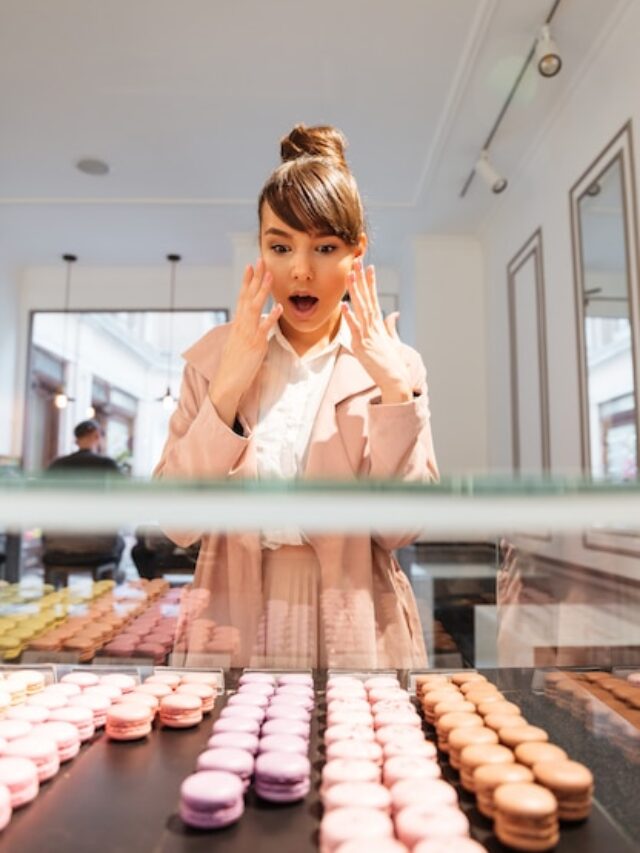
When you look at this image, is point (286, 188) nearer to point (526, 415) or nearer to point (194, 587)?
point (194, 587)

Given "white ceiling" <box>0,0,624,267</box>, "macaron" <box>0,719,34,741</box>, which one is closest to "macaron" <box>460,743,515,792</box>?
"macaron" <box>0,719,34,741</box>

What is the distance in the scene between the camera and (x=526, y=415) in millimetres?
Result: 4074

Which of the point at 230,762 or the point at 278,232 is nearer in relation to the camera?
the point at 230,762

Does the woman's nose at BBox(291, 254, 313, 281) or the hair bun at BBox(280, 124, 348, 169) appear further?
the hair bun at BBox(280, 124, 348, 169)

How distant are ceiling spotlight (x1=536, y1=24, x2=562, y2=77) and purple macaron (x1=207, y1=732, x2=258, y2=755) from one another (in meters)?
2.76

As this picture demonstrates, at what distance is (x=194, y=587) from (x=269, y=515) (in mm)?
381

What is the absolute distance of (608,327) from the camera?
114 inches

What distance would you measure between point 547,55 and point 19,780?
9.72 feet

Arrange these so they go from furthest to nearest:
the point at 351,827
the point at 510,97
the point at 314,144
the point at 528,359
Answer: the point at 528,359, the point at 510,97, the point at 314,144, the point at 351,827

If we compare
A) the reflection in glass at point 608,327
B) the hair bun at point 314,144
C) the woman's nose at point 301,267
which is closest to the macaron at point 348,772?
the woman's nose at point 301,267

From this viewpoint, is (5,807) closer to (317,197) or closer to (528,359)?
(317,197)

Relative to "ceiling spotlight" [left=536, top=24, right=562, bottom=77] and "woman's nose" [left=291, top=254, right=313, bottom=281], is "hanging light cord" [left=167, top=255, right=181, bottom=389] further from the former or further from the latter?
"woman's nose" [left=291, top=254, right=313, bottom=281]

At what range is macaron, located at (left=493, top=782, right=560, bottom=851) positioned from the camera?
20.2 inches

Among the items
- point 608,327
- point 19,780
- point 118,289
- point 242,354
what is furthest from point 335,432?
point 118,289
